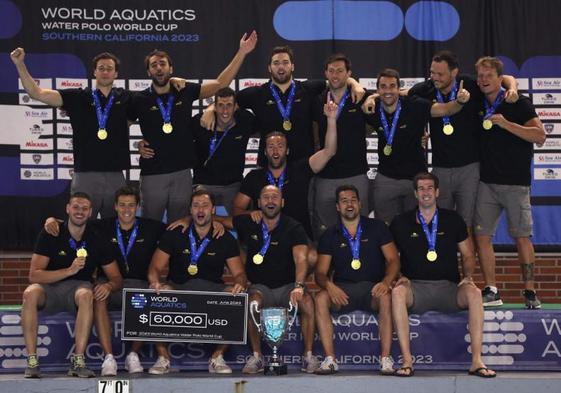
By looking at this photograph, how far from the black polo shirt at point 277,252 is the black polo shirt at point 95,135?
127cm

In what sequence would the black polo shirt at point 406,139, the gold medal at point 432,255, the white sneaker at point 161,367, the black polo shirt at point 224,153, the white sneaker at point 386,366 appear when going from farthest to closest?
the black polo shirt at point 224,153 < the black polo shirt at point 406,139 < the gold medal at point 432,255 < the white sneaker at point 161,367 < the white sneaker at point 386,366

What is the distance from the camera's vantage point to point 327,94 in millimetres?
8812

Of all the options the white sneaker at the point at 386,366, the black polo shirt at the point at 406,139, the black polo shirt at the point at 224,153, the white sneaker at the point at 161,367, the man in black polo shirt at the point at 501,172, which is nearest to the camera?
the white sneaker at the point at 386,366

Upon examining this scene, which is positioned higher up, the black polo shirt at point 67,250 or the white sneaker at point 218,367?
the black polo shirt at point 67,250

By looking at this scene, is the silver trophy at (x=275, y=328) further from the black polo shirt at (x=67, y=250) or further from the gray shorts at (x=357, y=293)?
the black polo shirt at (x=67, y=250)

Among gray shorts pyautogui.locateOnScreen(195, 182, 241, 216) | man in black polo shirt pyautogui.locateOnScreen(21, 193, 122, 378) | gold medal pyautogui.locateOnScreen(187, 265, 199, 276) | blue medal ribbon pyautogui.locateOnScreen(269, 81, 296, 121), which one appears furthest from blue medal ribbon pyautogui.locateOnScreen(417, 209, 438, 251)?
man in black polo shirt pyautogui.locateOnScreen(21, 193, 122, 378)

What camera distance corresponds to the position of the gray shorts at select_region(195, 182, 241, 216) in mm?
8812

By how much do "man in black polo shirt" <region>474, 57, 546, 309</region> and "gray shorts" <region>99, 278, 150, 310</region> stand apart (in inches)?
113

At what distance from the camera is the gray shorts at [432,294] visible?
8.26 meters

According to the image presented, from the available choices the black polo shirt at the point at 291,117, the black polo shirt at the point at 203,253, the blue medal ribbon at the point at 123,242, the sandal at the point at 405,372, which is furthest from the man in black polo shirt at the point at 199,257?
the sandal at the point at 405,372

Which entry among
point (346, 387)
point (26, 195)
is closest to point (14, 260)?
point (26, 195)

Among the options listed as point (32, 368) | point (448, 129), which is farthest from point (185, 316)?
point (448, 129)

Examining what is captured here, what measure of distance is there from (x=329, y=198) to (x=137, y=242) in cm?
167

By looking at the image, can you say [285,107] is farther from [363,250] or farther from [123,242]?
[123,242]
